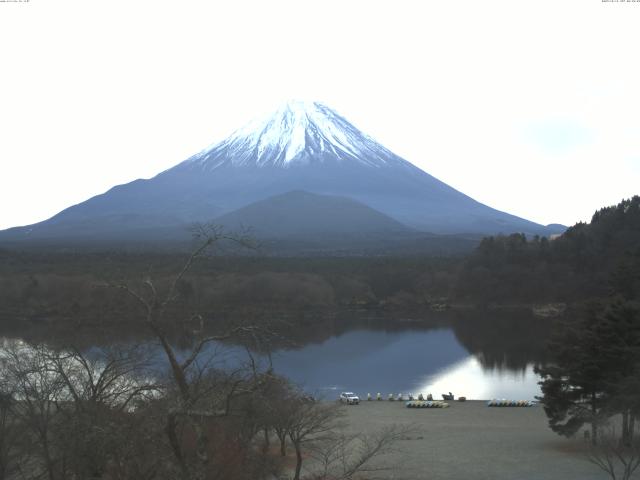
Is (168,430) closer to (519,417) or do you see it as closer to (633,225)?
(519,417)

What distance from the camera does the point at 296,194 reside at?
102938 mm

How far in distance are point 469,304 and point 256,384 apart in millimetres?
41630

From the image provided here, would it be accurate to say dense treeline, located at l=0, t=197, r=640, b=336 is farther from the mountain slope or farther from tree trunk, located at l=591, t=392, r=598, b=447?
the mountain slope

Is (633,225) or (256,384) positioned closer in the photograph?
(256,384)

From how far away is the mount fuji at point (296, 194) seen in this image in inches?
3782

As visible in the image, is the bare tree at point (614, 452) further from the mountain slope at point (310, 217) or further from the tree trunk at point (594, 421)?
the mountain slope at point (310, 217)

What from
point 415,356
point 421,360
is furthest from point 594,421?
point 415,356

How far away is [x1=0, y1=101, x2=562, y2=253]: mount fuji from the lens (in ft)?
315

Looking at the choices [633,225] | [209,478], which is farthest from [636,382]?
[633,225]

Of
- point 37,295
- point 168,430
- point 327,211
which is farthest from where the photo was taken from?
point 327,211

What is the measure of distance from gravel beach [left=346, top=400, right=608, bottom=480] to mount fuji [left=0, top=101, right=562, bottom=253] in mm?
73463

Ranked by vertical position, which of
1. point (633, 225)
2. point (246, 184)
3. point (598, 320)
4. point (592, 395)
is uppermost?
point (246, 184)

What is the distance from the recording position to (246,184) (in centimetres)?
11456

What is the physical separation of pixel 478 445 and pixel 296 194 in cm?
9159
